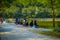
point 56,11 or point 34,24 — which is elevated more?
point 56,11

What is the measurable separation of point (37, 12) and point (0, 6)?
6.39 m

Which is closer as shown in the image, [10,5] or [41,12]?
[41,12]

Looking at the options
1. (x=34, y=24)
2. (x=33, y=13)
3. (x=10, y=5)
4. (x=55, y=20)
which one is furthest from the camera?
(x=10, y=5)

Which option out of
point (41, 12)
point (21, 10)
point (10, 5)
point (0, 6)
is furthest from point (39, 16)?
point (0, 6)

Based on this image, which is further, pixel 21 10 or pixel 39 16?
pixel 21 10

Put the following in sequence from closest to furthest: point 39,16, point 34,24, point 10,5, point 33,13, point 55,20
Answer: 1. point 55,20
2. point 39,16
3. point 33,13
4. point 34,24
5. point 10,5

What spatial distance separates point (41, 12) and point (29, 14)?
2.22m

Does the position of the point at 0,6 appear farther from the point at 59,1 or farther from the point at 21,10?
the point at 59,1

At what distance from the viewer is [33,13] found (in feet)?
66.3

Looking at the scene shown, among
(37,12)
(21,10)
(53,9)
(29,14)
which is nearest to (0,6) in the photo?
(21,10)

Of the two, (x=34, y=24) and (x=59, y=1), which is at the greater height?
(x=59, y=1)

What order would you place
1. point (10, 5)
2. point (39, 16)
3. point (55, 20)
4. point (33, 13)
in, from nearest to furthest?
1. point (55, 20)
2. point (39, 16)
3. point (33, 13)
4. point (10, 5)

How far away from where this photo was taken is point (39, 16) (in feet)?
62.0

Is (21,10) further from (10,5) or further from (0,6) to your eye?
(0,6)
